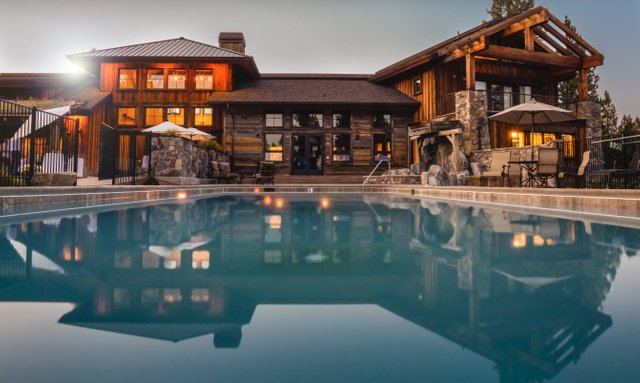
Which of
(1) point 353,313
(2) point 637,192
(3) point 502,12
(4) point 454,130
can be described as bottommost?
(1) point 353,313

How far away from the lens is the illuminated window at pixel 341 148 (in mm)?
21156

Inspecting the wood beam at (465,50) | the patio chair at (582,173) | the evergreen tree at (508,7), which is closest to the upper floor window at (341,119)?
the wood beam at (465,50)

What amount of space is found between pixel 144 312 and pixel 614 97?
40.0 meters

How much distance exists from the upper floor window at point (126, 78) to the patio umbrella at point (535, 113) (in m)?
19.2

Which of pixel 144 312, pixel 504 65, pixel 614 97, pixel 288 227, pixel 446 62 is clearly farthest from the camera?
pixel 614 97

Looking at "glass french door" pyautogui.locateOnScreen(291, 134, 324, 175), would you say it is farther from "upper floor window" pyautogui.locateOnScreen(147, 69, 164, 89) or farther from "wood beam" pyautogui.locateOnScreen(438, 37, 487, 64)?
"upper floor window" pyautogui.locateOnScreen(147, 69, 164, 89)

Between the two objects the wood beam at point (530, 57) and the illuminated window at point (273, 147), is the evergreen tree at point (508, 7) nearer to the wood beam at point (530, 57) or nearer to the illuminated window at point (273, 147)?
the wood beam at point (530, 57)

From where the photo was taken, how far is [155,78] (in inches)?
842

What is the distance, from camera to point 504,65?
1964cm

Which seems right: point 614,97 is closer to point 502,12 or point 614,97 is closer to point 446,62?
point 502,12

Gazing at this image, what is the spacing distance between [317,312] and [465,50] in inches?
A: 708

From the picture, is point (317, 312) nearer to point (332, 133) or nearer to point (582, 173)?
point (582, 173)

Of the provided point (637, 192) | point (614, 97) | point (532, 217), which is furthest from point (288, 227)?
point (614, 97)

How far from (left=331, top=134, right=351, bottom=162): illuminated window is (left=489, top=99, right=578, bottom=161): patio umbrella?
29.4ft
